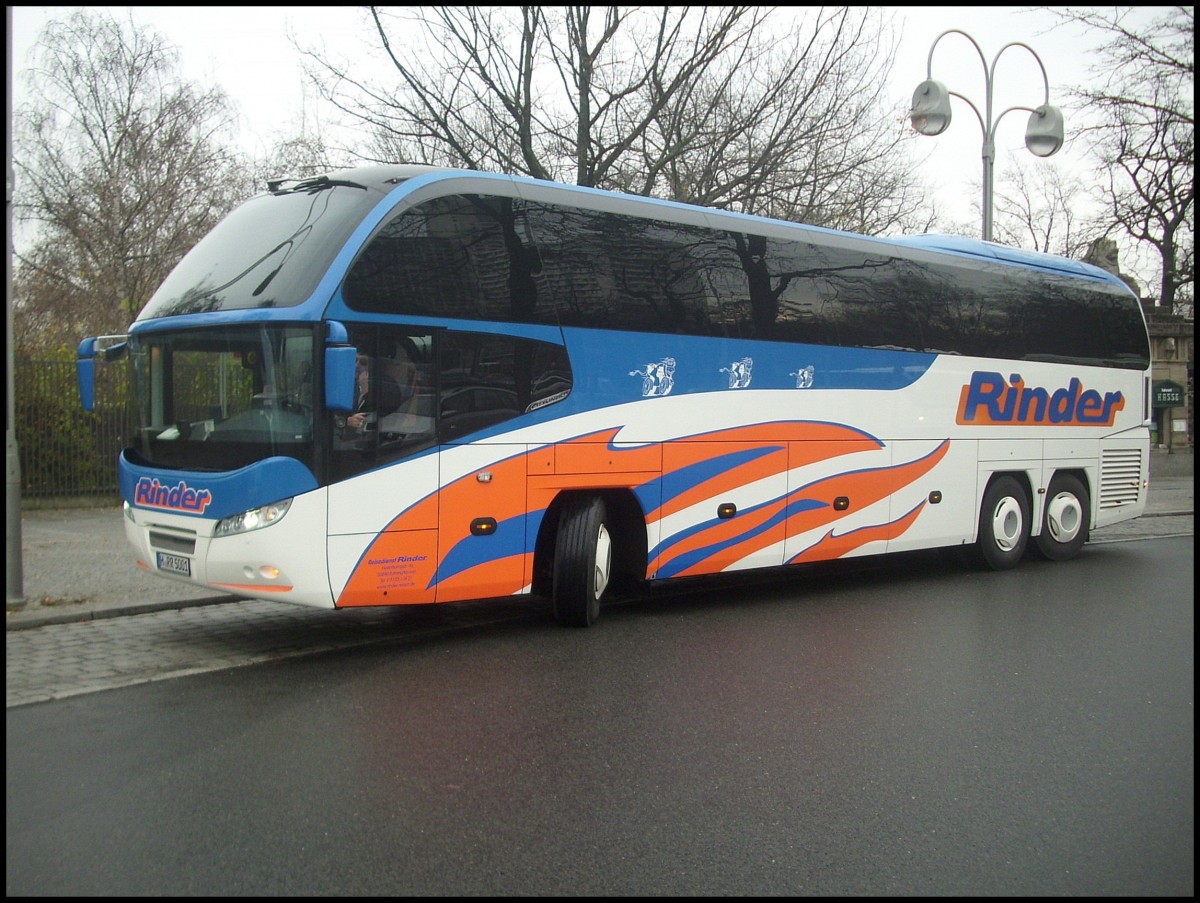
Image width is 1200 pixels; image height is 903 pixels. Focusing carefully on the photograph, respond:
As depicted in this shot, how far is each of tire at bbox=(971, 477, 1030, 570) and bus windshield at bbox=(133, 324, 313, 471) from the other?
339 inches

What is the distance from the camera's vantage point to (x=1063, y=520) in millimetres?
13984

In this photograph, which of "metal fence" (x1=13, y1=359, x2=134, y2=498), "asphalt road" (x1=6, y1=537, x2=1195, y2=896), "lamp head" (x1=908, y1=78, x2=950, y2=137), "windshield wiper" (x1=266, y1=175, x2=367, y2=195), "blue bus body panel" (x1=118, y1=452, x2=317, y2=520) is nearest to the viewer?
"asphalt road" (x1=6, y1=537, x2=1195, y2=896)


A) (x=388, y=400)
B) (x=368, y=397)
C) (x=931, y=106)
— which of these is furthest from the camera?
(x=931, y=106)

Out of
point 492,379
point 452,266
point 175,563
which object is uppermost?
point 452,266

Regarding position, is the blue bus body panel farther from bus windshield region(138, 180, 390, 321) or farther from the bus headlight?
bus windshield region(138, 180, 390, 321)

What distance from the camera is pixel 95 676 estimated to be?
705 cm

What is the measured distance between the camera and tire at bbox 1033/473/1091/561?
45.4 feet

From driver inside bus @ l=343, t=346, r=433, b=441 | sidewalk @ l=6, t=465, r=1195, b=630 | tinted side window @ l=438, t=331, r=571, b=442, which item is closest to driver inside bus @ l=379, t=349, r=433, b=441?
driver inside bus @ l=343, t=346, r=433, b=441

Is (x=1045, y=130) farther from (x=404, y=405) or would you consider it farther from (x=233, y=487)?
(x=233, y=487)

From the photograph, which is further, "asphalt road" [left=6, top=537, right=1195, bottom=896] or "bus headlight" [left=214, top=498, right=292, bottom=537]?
"bus headlight" [left=214, top=498, right=292, bottom=537]

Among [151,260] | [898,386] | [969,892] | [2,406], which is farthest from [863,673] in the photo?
[151,260]

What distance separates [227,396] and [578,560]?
297cm

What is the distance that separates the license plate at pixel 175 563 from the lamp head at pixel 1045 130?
16123mm

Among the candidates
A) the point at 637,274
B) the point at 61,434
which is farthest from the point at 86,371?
the point at 61,434
